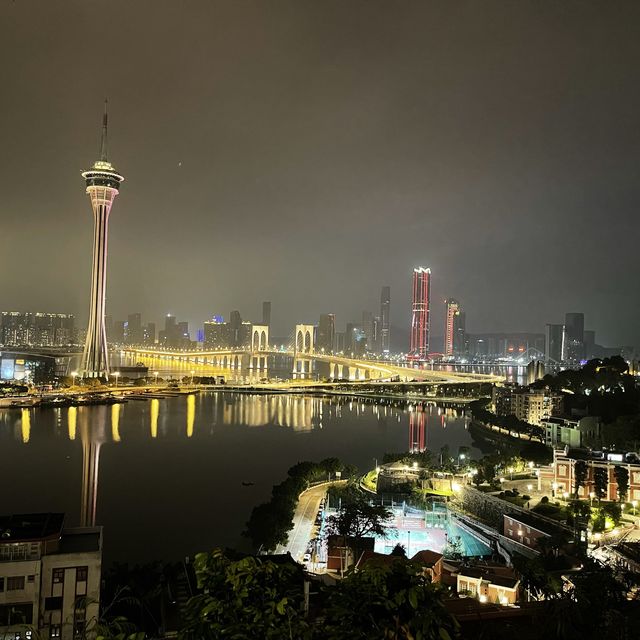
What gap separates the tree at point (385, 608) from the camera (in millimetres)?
729

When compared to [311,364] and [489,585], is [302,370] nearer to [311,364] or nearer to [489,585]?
[311,364]

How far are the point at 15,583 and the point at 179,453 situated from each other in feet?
18.1

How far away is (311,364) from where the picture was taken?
2748 centimetres

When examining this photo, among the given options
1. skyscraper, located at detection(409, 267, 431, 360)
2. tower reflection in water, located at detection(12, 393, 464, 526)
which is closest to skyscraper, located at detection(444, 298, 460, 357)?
skyscraper, located at detection(409, 267, 431, 360)

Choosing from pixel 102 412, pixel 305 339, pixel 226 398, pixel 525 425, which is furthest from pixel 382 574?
pixel 305 339

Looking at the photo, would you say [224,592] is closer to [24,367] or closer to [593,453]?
[593,453]

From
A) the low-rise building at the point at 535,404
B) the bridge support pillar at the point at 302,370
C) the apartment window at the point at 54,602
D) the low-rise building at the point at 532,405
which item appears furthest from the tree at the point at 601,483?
the bridge support pillar at the point at 302,370

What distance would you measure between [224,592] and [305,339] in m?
28.4

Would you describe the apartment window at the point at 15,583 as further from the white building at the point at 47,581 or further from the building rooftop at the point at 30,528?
the building rooftop at the point at 30,528

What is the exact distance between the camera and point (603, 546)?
11.5ft

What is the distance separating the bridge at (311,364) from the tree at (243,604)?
1582 centimetres

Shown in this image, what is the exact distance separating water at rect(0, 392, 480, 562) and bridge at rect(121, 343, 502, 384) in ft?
19.4

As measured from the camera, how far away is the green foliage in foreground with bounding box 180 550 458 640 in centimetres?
73

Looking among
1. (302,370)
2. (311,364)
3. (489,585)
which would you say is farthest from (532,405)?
(311,364)
